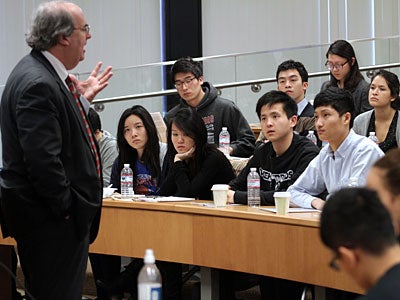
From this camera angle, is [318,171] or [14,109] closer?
[14,109]

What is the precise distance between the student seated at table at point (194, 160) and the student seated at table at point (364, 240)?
309 cm

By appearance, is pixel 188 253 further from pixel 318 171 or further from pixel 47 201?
pixel 47 201

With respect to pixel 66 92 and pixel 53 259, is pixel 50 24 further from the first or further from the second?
pixel 53 259

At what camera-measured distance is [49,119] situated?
3053 mm

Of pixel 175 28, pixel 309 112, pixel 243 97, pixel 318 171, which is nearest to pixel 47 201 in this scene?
pixel 318 171

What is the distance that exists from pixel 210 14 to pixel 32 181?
6732 millimetres

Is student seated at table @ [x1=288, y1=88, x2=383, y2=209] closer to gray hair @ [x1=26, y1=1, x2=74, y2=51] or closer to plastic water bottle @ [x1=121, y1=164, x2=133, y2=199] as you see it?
plastic water bottle @ [x1=121, y1=164, x2=133, y2=199]

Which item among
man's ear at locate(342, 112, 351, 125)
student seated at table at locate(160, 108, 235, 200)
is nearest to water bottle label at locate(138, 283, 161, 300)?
man's ear at locate(342, 112, 351, 125)

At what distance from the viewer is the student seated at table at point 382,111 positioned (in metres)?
5.56

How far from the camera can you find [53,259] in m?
3.15

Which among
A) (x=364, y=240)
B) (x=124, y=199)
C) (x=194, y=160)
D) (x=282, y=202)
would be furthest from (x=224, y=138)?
(x=364, y=240)

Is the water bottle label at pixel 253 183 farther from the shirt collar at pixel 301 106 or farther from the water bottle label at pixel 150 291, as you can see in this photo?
the water bottle label at pixel 150 291

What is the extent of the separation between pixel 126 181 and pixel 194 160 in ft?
1.48

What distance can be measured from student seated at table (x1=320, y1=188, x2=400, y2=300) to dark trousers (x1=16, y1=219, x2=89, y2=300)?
148cm
